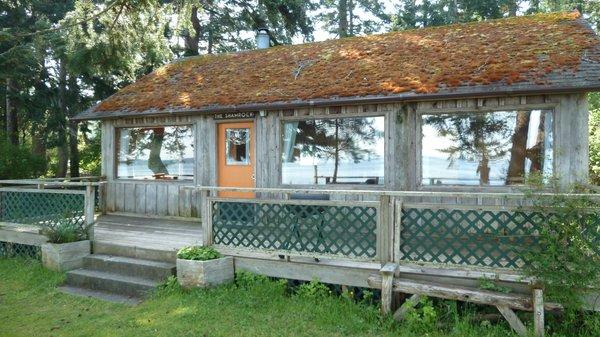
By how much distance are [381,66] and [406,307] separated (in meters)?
5.50

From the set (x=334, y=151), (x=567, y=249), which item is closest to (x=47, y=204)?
(x=334, y=151)

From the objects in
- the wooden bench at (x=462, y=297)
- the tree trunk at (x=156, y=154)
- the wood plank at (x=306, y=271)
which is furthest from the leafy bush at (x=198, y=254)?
the tree trunk at (x=156, y=154)

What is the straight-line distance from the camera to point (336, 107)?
8.26 m

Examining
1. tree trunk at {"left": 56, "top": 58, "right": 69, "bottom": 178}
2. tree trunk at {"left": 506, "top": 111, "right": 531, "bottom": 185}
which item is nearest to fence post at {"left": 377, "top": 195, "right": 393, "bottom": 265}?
tree trunk at {"left": 506, "top": 111, "right": 531, "bottom": 185}

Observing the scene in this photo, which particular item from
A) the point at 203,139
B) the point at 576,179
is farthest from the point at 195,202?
the point at 576,179

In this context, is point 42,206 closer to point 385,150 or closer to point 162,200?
point 162,200

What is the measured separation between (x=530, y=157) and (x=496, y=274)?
3169 mm

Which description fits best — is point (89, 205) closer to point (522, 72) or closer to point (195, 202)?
point (195, 202)

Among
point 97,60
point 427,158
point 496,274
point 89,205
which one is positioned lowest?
point 496,274

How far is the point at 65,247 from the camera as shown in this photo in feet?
23.2

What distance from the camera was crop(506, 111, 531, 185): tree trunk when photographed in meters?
7.11

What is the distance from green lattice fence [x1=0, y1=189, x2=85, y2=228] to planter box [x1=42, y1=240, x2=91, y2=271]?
0.45m

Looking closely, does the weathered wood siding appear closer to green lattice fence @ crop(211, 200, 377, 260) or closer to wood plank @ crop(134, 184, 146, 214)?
wood plank @ crop(134, 184, 146, 214)

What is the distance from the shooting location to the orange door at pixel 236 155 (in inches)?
361
